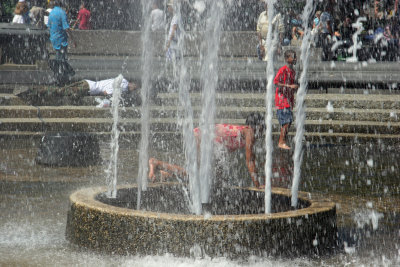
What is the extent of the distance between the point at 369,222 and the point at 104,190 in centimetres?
223

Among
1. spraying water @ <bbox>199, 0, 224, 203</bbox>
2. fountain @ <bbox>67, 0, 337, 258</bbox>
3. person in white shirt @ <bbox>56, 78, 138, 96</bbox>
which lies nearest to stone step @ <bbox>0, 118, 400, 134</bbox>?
person in white shirt @ <bbox>56, 78, 138, 96</bbox>

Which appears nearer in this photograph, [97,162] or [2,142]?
[97,162]

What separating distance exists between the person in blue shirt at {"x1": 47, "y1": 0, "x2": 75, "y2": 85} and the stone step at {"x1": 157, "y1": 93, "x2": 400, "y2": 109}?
201cm

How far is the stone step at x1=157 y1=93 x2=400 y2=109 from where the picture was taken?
43.2 ft

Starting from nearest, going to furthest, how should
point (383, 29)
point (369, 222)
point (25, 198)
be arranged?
point (369, 222), point (25, 198), point (383, 29)

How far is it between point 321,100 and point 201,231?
905cm

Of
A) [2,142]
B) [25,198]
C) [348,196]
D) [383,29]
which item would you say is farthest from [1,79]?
[383,29]

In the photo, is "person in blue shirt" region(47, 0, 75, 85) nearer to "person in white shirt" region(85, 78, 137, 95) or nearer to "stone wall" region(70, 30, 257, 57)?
"person in white shirt" region(85, 78, 137, 95)

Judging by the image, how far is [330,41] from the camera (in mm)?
17734

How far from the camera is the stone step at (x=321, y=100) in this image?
13.2 metres

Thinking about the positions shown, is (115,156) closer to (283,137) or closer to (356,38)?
(283,137)

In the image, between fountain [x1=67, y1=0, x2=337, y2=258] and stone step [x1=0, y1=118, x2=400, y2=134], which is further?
stone step [x1=0, y1=118, x2=400, y2=134]

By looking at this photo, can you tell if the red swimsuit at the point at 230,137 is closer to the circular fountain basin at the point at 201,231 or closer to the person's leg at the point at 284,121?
the circular fountain basin at the point at 201,231

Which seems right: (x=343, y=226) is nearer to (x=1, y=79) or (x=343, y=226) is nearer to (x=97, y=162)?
(x=97, y=162)
